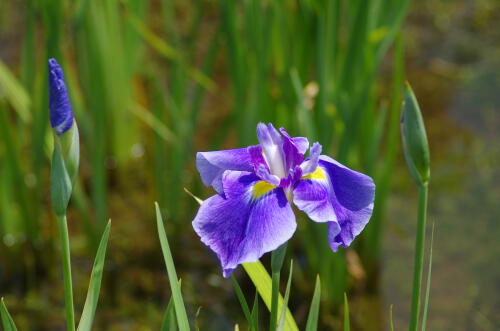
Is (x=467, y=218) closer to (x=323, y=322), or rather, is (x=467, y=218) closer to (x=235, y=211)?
(x=323, y=322)

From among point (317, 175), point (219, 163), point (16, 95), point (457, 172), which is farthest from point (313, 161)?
point (457, 172)

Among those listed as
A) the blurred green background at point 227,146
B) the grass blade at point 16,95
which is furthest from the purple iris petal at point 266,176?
the grass blade at point 16,95

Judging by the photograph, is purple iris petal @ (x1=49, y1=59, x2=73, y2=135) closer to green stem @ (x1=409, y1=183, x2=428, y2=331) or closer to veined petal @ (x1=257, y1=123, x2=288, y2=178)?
veined petal @ (x1=257, y1=123, x2=288, y2=178)

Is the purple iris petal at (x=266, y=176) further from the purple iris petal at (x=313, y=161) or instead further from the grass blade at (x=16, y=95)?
the grass blade at (x=16, y=95)

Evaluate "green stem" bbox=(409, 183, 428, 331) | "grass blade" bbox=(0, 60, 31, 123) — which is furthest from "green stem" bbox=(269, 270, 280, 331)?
"grass blade" bbox=(0, 60, 31, 123)

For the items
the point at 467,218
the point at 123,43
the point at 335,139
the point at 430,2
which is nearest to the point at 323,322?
the point at 335,139

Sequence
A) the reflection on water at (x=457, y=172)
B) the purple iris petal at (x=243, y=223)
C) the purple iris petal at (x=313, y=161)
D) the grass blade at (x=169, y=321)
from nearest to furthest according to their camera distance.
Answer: the purple iris petal at (x=243, y=223) → the purple iris petal at (x=313, y=161) → the grass blade at (x=169, y=321) → the reflection on water at (x=457, y=172)

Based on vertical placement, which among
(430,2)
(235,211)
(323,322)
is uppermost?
(235,211)
